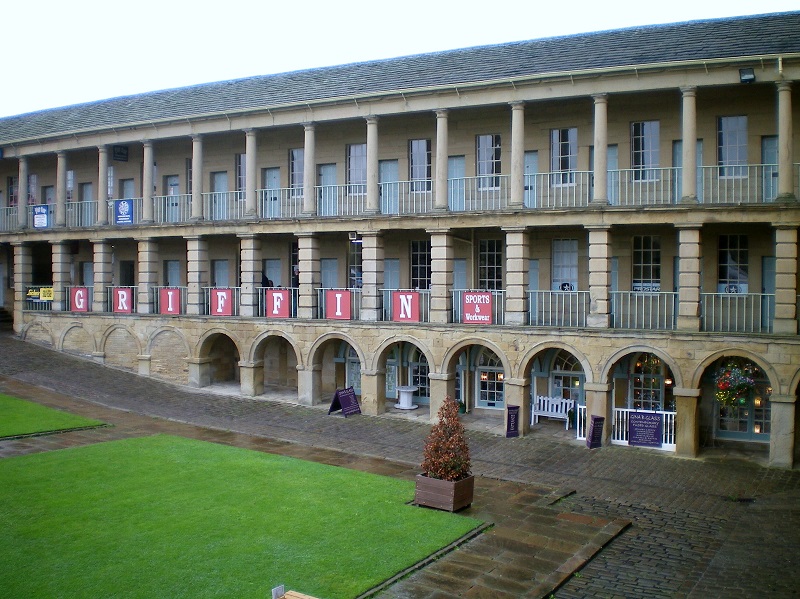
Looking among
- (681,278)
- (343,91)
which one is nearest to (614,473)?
(681,278)

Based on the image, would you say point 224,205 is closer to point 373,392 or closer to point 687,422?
point 373,392

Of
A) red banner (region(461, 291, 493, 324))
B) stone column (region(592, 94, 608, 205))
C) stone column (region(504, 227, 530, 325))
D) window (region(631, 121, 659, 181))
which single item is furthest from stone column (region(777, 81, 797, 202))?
red banner (region(461, 291, 493, 324))

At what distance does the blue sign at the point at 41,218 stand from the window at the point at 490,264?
20377 millimetres

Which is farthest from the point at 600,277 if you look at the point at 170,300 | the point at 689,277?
the point at 170,300

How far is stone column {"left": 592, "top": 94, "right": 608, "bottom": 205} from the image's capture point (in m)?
22.1

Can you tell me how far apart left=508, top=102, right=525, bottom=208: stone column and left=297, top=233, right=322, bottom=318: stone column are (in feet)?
25.8

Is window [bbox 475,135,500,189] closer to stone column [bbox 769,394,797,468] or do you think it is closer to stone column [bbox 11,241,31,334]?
stone column [bbox 769,394,797,468]

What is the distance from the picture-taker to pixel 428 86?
79.2 feet

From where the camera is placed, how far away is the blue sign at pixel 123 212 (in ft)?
101

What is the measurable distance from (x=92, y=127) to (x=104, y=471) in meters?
19.3

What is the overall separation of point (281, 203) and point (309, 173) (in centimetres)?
268

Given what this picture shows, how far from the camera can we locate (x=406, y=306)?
2508 cm

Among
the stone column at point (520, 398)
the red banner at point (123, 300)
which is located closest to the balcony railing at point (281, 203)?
the red banner at point (123, 300)

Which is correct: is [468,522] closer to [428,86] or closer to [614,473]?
[614,473]
